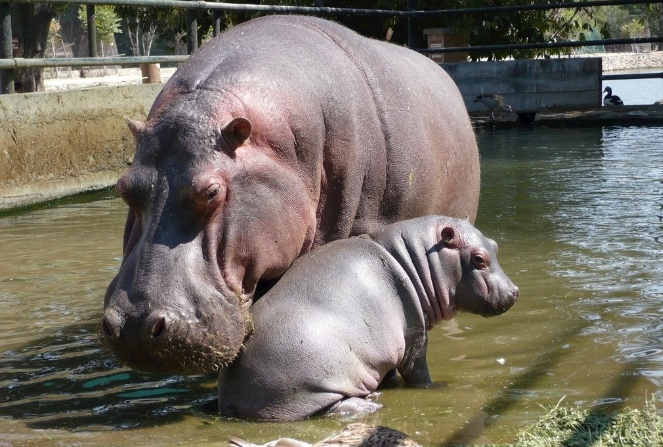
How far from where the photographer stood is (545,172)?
1019 centimetres

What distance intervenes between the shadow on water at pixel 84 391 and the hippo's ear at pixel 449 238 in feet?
3.54

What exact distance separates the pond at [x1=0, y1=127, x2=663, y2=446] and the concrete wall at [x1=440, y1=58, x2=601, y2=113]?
22.7 feet

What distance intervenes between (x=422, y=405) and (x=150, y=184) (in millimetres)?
1247

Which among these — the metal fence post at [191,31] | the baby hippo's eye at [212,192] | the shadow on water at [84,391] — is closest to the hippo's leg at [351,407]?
the shadow on water at [84,391]

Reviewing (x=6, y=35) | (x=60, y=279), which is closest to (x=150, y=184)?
(x=60, y=279)

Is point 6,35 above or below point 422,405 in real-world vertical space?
above

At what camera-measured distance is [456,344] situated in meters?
4.89

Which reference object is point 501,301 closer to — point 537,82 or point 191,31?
point 191,31

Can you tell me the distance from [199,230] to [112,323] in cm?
43

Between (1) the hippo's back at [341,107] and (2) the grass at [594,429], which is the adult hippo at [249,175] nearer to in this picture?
(1) the hippo's back at [341,107]

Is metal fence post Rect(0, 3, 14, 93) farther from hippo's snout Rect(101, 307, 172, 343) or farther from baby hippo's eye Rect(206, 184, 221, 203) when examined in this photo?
hippo's snout Rect(101, 307, 172, 343)

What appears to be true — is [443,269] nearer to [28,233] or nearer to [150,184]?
[150,184]

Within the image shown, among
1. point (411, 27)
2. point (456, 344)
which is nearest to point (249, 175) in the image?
point (456, 344)

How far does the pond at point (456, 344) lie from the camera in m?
3.80
